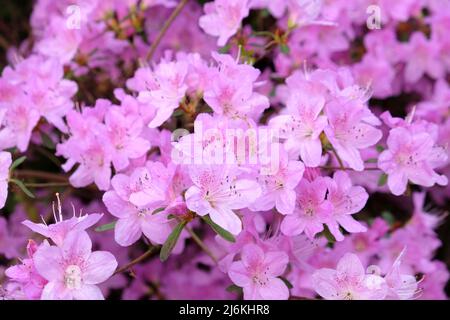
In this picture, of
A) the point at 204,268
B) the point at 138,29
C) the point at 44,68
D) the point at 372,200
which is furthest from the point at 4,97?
the point at 372,200

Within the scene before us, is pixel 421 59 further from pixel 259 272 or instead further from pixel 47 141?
pixel 47 141

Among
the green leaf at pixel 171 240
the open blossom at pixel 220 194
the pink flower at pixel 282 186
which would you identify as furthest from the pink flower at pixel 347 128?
the green leaf at pixel 171 240

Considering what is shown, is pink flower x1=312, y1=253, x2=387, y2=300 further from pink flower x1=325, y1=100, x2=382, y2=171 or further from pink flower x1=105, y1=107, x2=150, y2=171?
pink flower x1=105, y1=107, x2=150, y2=171

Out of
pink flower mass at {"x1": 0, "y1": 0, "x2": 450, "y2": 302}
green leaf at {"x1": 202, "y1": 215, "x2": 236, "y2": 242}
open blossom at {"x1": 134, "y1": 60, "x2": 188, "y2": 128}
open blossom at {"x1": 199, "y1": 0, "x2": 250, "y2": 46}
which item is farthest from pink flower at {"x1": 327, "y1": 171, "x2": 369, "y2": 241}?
open blossom at {"x1": 199, "y1": 0, "x2": 250, "y2": 46}

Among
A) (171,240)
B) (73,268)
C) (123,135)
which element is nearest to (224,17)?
(123,135)

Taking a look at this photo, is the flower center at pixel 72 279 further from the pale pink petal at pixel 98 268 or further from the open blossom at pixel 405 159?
the open blossom at pixel 405 159

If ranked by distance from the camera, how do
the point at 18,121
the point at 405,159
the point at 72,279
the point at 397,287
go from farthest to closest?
1. the point at 18,121
2. the point at 405,159
3. the point at 397,287
4. the point at 72,279
